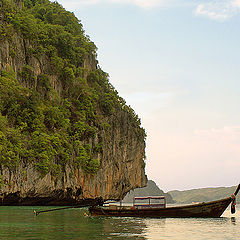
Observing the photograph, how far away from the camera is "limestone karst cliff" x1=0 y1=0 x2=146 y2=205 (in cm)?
4175

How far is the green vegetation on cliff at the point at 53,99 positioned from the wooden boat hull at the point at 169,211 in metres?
12.5

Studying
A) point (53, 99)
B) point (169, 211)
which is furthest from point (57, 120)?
point (169, 211)

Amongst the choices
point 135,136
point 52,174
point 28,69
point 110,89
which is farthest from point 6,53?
point 135,136

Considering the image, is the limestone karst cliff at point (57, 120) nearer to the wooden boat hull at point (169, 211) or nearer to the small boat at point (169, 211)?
the wooden boat hull at point (169, 211)

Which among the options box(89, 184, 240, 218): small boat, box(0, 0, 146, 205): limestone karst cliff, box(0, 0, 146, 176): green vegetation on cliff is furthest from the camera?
box(0, 0, 146, 176): green vegetation on cliff

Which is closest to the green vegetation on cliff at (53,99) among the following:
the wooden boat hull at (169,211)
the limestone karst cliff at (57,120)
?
the limestone karst cliff at (57,120)

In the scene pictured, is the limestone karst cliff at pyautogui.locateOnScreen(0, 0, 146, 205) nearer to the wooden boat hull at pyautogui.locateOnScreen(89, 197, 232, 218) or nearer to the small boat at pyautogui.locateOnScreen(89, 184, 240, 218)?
the wooden boat hull at pyautogui.locateOnScreen(89, 197, 232, 218)

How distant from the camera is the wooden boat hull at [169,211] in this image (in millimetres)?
31188

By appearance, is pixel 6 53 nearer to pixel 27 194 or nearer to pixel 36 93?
pixel 36 93

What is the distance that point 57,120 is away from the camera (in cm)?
4800

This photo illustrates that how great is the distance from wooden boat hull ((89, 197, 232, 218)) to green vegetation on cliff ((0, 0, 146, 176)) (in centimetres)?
1252

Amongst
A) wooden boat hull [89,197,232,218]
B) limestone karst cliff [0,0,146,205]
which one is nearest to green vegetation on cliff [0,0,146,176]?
limestone karst cliff [0,0,146,205]

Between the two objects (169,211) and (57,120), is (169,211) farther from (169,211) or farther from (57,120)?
(57,120)

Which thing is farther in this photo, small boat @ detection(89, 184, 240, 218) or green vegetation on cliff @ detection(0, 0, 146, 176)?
green vegetation on cliff @ detection(0, 0, 146, 176)
